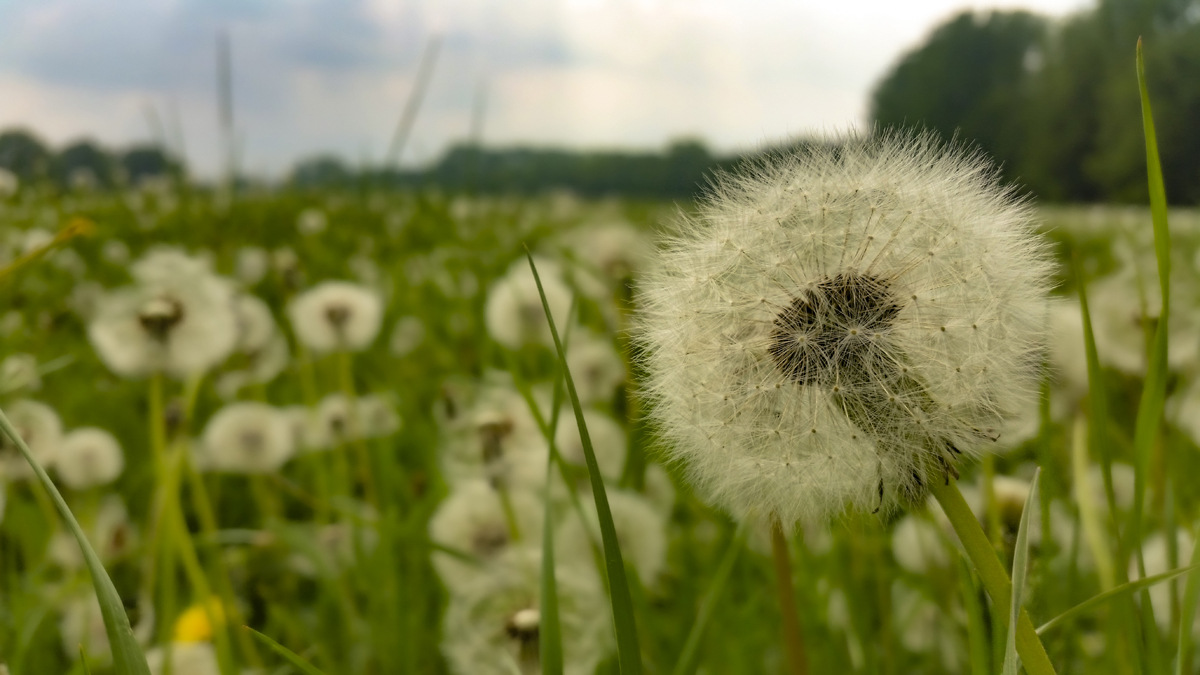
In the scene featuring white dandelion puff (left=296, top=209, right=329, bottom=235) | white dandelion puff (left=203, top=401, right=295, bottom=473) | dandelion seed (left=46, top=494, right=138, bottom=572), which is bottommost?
dandelion seed (left=46, top=494, right=138, bottom=572)

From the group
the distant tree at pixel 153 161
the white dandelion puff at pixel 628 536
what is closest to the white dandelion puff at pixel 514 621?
the white dandelion puff at pixel 628 536

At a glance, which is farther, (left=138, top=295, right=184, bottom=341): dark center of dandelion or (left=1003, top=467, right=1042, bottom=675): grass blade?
(left=138, top=295, right=184, bottom=341): dark center of dandelion

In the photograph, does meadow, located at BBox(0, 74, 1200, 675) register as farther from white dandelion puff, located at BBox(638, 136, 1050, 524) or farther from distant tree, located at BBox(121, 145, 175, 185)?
distant tree, located at BBox(121, 145, 175, 185)

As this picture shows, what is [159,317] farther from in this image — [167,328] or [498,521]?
[498,521]

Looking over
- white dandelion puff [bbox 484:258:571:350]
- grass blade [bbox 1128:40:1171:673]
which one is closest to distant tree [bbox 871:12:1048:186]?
white dandelion puff [bbox 484:258:571:350]

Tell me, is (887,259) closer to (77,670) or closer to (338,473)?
(77,670)
